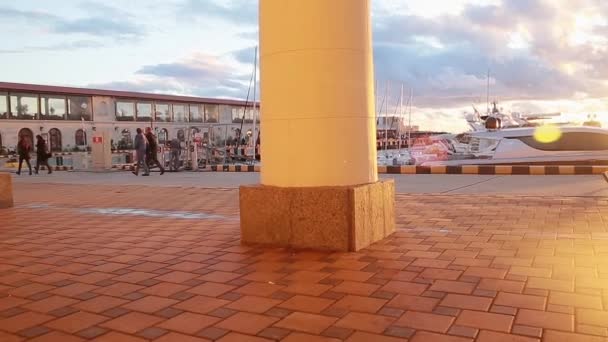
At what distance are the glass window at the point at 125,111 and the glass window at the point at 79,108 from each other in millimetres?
2589

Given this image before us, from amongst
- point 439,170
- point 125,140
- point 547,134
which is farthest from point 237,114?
point 439,170

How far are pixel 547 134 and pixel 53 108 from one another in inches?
1395

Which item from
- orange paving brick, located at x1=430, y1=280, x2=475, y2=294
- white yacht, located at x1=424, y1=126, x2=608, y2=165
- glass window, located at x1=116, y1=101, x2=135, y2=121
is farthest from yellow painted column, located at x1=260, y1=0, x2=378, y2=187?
glass window, located at x1=116, y1=101, x2=135, y2=121

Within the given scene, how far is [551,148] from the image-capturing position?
61.1ft

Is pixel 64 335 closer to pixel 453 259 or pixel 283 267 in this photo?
pixel 283 267

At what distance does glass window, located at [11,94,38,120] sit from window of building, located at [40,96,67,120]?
64 centimetres

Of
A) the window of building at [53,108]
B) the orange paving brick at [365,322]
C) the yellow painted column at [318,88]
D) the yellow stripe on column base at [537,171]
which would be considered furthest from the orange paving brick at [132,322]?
the window of building at [53,108]

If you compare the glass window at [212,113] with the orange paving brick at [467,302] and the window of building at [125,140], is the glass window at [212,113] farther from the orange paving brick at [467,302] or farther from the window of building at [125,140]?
the orange paving brick at [467,302]


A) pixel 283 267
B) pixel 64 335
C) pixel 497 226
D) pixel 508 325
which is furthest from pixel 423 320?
pixel 497 226

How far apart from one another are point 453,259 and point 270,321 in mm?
1761

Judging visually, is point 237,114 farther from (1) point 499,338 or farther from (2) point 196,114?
(1) point 499,338

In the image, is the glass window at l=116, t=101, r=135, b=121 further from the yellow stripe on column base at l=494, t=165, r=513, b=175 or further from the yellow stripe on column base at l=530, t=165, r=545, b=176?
the yellow stripe on column base at l=530, t=165, r=545, b=176

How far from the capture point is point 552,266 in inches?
141

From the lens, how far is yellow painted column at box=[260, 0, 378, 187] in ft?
13.6
